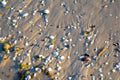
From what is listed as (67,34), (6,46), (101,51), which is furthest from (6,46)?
(101,51)

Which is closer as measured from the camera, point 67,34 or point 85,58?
point 85,58

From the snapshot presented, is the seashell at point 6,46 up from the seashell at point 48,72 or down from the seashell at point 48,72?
up

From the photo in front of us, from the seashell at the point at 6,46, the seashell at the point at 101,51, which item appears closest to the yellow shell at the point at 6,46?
the seashell at the point at 6,46

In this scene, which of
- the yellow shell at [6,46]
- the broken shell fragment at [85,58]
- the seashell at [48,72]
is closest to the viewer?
the seashell at [48,72]

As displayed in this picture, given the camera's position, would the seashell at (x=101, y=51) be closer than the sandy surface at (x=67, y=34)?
No

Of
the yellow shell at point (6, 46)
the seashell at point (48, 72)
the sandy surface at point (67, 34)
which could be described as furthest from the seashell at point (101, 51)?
the yellow shell at point (6, 46)

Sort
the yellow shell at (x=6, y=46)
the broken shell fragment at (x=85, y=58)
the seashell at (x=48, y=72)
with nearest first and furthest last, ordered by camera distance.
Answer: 1. the seashell at (x=48, y=72)
2. the broken shell fragment at (x=85, y=58)
3. the yellow shell at (x=6, y=46)

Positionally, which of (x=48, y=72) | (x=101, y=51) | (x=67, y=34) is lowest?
(x=48, y=72)

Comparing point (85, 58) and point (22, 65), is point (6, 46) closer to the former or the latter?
point (22, 65)

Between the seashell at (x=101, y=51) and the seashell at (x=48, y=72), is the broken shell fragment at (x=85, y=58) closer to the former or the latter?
the seashell at (x=101, y=51)

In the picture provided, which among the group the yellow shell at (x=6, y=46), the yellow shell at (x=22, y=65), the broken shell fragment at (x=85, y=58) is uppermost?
the yellow shell at (x=6, y=46)
